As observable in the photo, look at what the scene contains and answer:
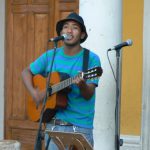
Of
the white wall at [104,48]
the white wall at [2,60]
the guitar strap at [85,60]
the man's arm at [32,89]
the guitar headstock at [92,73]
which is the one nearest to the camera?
the guitar headstock at [92,73]

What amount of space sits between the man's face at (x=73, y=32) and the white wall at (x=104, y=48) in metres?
0.57

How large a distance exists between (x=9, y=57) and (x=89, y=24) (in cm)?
237

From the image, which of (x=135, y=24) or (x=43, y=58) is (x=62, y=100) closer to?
(x=43, y=58)

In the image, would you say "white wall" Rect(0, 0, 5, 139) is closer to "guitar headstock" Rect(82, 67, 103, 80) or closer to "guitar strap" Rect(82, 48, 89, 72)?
"guitar strap" Rect(82, 48, 89, 72)

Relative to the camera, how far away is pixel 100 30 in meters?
4.64

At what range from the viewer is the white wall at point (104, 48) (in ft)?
15.1

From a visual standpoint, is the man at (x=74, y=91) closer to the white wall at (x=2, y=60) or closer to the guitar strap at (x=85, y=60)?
the guitar strap at (x=85, y=60)

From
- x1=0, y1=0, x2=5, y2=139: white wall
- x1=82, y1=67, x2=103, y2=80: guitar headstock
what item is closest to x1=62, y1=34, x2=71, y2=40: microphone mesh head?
x1=82, y1=67, x2=103, y2=80: guitar headstock

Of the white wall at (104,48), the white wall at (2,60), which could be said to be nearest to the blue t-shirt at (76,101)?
the white wall at (104,48)

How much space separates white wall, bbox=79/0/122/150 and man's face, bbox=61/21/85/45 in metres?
0.57

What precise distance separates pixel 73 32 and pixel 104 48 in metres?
0.66

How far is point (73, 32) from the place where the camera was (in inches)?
159

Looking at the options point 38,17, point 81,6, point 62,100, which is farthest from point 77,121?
point 38,17

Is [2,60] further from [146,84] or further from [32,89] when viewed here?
[32,89]
